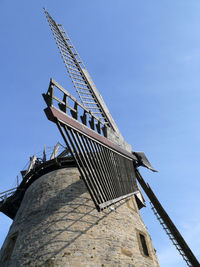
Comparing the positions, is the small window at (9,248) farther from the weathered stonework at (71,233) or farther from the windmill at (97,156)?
the windmill at (97,156)

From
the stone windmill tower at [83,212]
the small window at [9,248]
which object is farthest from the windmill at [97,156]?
the small window at [9,248]

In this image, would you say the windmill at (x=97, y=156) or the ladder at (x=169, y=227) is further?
the ladder at (x=169, y=227)

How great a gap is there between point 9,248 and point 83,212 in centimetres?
372

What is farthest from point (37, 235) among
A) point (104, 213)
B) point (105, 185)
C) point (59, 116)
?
point (59, 116)

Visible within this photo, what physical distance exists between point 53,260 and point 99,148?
4100mm

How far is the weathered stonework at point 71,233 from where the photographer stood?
312 inches

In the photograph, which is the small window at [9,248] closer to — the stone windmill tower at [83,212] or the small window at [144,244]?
the stone windmill tower at [83,212]

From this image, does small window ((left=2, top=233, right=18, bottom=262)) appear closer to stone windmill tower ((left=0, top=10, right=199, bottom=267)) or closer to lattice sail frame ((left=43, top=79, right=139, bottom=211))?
stone windmill tower ((left=0, top=10, right=199, bottom=267))

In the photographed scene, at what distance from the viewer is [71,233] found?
28.0 feet

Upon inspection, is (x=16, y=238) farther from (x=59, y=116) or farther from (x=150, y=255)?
(x=59, y=116)

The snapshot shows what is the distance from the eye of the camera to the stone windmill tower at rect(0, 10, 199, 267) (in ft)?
21.9

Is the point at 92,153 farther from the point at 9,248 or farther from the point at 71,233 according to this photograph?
the point at 9,248

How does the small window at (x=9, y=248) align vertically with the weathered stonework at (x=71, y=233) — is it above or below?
below

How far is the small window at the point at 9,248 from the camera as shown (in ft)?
31.4
